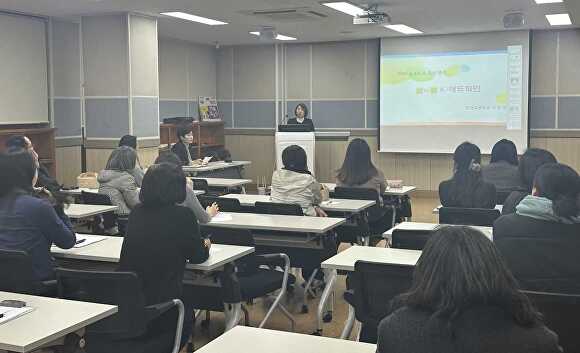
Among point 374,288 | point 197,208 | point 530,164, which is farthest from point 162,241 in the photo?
point 530,164

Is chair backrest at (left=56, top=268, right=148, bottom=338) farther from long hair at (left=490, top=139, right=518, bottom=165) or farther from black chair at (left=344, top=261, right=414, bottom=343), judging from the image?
long hair at (left=490, top=139, right=518, bottom=165)

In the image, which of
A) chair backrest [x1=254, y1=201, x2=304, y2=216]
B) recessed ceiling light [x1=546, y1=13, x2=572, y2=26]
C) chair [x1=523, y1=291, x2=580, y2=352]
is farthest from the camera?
recessed ceiling light [x1=546, y1=13, x2=572, y2=26]

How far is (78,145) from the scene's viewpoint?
9.45 meters

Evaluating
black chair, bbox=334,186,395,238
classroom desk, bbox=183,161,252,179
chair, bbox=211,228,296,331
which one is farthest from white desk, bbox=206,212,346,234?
classroom desk, bbox=183,161,252,179

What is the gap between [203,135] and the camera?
39.9 feet

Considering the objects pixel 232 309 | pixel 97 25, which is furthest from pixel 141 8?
pixel 232 309

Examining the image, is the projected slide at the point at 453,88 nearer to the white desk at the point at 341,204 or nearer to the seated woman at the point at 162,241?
the white desk at the point at 341,204

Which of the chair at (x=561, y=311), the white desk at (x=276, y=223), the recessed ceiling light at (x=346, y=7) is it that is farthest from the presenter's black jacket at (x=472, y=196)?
the recessed ceiling light at (x=346, y=7)

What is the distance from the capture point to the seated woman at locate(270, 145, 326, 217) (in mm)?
5312

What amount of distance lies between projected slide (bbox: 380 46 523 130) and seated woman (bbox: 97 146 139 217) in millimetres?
6592

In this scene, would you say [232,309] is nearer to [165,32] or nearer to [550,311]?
[550,311]

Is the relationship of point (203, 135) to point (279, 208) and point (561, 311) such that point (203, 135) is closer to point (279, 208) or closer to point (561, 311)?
point (279, 208)

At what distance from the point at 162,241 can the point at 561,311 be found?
6.21 ft

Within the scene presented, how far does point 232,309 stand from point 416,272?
2.32m
